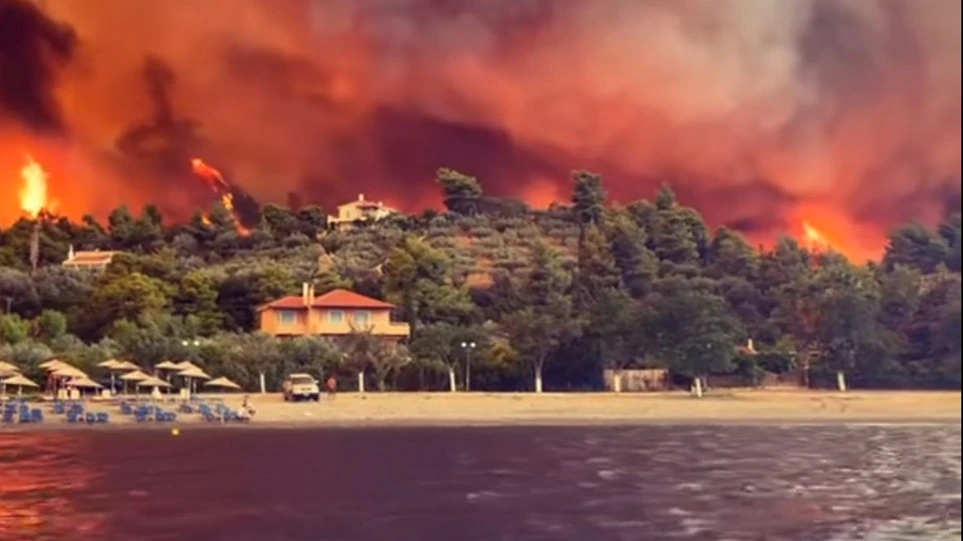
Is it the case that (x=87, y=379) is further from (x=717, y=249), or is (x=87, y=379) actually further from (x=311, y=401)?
(x=717, y=249)

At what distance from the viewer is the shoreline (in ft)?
41.5

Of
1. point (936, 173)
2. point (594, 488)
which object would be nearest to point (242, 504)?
point (594, 488)

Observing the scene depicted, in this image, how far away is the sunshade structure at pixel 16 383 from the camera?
11.8 m

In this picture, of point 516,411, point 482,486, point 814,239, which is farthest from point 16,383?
point 814,239

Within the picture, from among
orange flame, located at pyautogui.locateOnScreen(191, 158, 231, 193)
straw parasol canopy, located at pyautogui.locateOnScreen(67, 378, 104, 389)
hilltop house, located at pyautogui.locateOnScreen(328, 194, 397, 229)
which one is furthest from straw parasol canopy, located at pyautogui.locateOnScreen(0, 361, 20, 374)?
hilltop house, located at pyautogui.locateOnScreen(328, 194, 397, 229)

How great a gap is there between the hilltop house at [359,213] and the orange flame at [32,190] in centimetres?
313

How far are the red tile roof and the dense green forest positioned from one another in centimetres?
10

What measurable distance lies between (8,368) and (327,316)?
337 centimetres

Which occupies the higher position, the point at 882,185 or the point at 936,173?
the point at 882,185

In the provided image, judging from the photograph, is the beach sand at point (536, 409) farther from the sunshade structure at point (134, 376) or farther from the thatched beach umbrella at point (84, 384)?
the sunshade structure at point (134, 376)

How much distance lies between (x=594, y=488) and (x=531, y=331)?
16.2 feet

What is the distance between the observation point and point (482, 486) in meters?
8.64

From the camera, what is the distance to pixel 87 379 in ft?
39.8

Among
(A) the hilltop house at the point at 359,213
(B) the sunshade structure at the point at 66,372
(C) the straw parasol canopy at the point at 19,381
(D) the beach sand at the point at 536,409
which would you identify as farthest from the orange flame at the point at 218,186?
(C) the straw parasol canopy at the point at 19,381
